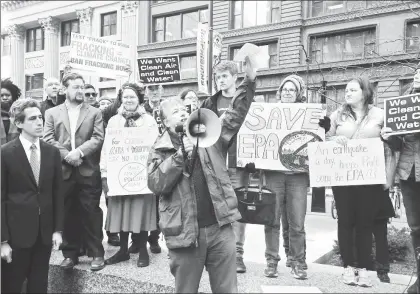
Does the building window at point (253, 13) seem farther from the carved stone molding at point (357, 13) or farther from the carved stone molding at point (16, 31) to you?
the carved stone molding at point (16, 31)

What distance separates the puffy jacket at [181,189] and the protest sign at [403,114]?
160 centimetres

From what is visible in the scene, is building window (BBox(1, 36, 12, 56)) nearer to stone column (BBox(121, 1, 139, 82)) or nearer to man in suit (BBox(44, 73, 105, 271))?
stone column (BBox(121, 1, 139, 82))

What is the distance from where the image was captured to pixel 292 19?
76.7 ft

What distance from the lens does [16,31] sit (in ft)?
97.1

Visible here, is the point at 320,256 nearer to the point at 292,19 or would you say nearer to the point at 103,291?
the point at 103,291

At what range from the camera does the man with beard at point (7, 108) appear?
4.79m

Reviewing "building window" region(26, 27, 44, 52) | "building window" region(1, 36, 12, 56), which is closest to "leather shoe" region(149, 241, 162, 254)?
"building window" region(26, 27, 44, 52)

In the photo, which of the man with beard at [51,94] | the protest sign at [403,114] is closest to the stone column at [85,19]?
the man with beard at [51,94]

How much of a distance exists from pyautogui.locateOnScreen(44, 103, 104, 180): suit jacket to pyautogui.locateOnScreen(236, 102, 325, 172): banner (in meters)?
1.58

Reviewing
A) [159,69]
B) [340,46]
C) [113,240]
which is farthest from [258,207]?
[340,46]

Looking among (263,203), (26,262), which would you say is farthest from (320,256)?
(26,262)

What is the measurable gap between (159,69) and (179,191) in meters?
4.87

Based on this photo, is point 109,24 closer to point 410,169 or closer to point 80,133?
point 80,133

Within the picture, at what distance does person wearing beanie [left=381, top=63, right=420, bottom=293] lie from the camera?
12.4 feet
